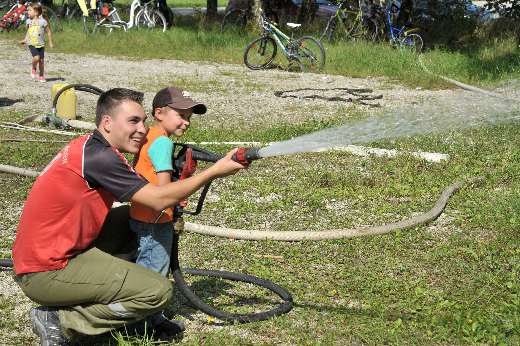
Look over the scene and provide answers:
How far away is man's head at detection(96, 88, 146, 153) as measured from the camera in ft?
13.2

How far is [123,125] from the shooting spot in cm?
402

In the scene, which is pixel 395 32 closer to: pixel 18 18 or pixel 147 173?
pixel 18 18

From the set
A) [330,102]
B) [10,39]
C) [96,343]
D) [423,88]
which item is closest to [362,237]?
[96,343]

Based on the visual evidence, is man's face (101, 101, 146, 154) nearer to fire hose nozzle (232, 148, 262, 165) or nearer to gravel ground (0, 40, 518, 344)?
fire hose nozzle (232, 148, 262, 165)

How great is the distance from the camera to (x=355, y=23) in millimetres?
18906

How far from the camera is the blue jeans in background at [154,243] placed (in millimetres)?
4336

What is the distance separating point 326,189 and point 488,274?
242 centimetres

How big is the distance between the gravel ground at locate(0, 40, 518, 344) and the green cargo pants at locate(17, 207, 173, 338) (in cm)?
691

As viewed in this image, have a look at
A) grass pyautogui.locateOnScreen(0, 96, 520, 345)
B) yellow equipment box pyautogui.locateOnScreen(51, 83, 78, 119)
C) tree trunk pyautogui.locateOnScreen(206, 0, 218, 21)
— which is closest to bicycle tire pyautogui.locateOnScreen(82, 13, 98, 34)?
tree trunk pyautogui.locateOnScreen(206, 0, 218, 21)

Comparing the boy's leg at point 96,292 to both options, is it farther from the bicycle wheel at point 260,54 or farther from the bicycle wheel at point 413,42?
the bicycle wheel at point 413,42

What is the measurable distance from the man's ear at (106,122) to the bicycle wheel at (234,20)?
16.7 metres

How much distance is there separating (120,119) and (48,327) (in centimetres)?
117

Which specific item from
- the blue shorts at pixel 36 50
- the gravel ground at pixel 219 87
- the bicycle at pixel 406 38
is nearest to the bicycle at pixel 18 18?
the gravel ground at pixel 219 87

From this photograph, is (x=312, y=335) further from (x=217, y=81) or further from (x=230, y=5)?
(x=230, y=5)
